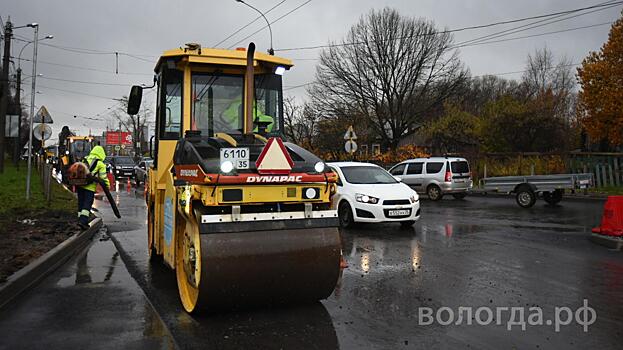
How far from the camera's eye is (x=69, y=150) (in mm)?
35625

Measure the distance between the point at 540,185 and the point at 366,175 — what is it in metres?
7.61

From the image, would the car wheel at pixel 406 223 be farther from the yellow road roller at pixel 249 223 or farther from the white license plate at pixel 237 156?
the white license plate at pixel 237 156

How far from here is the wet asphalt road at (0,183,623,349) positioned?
488 cm

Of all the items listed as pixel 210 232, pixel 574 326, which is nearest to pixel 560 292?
pixel 574 326

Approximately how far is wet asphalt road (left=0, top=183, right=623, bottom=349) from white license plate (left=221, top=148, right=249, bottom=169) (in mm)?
1558

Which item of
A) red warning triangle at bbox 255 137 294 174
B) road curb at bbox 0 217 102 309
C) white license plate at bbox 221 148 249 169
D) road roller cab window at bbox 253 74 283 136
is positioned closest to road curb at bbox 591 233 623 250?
road roller cab window at bbox 253 74 283 136

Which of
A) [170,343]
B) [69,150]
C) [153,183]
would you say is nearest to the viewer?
[170,343]

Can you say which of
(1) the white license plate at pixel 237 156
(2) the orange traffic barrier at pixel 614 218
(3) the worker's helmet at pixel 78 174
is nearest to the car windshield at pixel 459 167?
(2) the orange traffic barrier at pixel 614 218

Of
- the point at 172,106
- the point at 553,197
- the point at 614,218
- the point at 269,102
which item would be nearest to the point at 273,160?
the point at 269,102

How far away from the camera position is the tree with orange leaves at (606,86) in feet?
88.1

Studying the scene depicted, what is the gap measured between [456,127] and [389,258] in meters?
31.7

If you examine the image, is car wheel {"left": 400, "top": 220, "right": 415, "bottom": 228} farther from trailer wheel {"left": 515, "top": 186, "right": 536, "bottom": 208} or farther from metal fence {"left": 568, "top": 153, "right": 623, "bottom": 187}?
metal fence {"left": 568, "top": 153, "right": 623, "bottom": 187}

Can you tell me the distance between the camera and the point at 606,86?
27141 mm

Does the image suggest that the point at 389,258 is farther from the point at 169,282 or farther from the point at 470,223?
the point at 470,223
